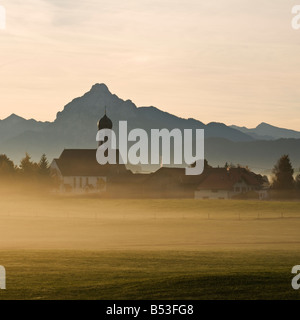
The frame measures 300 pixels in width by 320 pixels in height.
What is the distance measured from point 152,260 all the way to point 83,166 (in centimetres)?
14951

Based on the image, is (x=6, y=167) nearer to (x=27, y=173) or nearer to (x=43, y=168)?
(x=27, y=173)

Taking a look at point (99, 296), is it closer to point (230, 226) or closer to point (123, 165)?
point (230, 226)

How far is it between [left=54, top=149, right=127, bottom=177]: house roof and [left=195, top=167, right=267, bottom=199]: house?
3596cm

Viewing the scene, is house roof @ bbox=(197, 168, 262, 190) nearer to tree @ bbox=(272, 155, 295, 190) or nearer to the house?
the house

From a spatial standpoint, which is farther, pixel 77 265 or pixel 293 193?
pixel 293 193

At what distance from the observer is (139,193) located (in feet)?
507

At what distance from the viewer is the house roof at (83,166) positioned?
7072 inches

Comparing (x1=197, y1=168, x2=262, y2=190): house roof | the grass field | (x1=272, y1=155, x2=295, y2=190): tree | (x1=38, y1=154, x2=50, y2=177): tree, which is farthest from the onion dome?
the grass field

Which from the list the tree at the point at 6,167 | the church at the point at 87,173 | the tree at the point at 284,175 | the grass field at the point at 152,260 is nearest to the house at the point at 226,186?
the tree at the point at 284,175

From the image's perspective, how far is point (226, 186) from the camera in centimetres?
14700

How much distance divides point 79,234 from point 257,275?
144 feet

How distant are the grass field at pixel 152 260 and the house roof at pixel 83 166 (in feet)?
302

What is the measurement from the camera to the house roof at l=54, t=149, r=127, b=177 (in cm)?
17962

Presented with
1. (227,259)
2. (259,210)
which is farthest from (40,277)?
(259,210)
